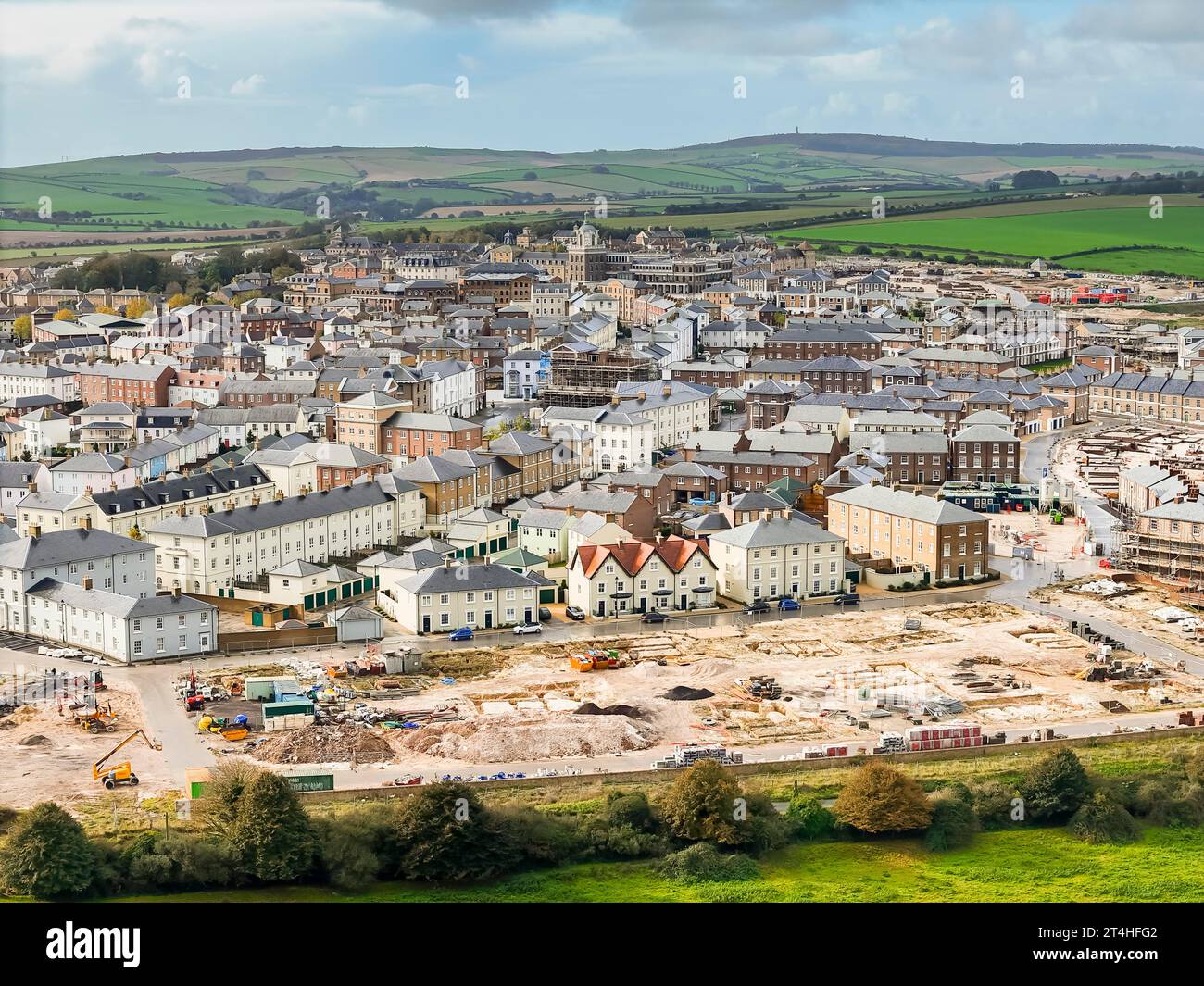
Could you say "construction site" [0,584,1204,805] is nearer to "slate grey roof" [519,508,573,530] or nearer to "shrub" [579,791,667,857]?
"shrub" [579,791,667,857]

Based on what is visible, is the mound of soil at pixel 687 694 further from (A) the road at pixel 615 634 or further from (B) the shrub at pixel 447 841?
(B) the shrub at pixel 447 841

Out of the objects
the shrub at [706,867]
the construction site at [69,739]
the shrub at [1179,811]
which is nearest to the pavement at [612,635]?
the construction site at [69,739]

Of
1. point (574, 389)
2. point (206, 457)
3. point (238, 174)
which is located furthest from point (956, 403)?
point (238, 174)

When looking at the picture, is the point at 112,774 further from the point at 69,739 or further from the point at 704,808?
the point at 704,808

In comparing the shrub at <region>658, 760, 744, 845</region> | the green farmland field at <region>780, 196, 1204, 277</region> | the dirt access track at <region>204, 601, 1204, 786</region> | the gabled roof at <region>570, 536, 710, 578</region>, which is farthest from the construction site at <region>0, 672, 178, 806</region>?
the green farmland field at <region>780, 196, 1204, 277</region>

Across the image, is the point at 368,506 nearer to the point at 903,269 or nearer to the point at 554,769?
the point at 554,769
